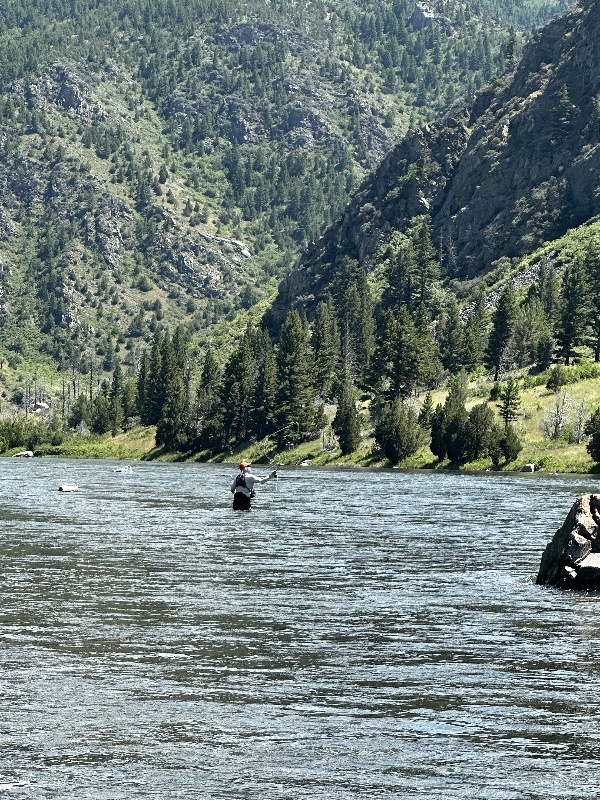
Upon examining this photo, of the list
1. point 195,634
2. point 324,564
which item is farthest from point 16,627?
point 324,564

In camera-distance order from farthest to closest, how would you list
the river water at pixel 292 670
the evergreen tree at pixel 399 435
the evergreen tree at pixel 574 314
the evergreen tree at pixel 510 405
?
1. the evergreen tree at pixel 574 314
2. the evergreen tree at pixel 399 435
3. the evergreen tree at pixel 510 405
4. the river water at pixel 292 670

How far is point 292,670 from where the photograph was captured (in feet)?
96.5

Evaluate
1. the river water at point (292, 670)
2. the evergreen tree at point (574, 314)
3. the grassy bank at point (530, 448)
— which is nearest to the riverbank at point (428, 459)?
the grassy bank at point (530, 448)

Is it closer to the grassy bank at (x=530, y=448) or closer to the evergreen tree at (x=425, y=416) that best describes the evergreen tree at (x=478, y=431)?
the grassy bank at (x=530, y=448)

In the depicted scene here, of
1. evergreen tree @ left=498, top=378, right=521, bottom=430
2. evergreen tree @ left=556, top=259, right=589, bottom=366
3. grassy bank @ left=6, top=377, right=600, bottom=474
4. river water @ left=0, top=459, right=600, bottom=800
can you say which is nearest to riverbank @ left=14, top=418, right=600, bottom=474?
grassy bank @ left=6, top=377, right=600, bottom=474

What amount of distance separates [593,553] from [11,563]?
68.7 ft

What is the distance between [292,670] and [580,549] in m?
16.4

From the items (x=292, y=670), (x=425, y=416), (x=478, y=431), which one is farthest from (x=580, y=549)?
(x=425, y=416)

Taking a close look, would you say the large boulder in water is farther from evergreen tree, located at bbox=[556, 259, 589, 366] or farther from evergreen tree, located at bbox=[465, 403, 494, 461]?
evergreen tree, located at bbox=[556, 259, 589, 366]

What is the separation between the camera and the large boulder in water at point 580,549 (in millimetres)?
42625

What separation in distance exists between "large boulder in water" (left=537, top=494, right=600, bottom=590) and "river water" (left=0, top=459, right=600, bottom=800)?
4.02 ft

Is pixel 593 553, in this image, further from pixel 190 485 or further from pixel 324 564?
pixel 190 485

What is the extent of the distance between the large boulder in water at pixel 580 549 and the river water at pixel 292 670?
122 centimetres

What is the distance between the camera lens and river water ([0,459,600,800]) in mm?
21734
